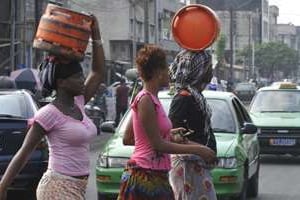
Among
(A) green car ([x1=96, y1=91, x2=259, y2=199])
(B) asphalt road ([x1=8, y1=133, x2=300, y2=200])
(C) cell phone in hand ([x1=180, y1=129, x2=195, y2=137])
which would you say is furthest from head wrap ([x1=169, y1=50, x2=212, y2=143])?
(B) asphalt road ([x1=8, y1=133, x2=300, y2=200])

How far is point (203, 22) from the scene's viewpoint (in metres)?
5.64

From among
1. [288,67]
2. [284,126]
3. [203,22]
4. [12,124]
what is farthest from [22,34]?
[288,67]

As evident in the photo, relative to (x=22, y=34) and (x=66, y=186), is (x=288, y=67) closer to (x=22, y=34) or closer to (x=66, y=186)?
(x=22, y=34)

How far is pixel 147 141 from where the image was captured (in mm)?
4918

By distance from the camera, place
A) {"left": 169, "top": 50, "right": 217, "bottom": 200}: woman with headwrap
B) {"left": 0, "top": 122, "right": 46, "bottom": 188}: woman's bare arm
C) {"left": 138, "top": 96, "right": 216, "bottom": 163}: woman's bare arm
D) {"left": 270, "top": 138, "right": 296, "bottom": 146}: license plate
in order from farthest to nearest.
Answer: {"left": 270, "top": 138, "right": 296, "bottom": 146}: license plate, {"left": 169, "top": 50, "right": 217, "bottom": 200}: woman with headwrap, {"left": 138, "top": 96, "right": 216, "bottom": 163}: woman's bare arm, {"left": 0, "top": 122, "right": 46, "bottom": 188}: woman's bare arm

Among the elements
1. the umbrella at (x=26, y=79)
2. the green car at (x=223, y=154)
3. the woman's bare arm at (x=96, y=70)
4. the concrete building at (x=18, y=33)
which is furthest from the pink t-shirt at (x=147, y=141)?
the concrete building at (x=18, y=33)

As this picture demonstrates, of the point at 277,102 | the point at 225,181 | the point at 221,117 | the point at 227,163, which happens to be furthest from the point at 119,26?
the point at 225,181

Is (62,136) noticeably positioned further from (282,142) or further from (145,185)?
(282,142)

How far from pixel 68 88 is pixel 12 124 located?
208 inches

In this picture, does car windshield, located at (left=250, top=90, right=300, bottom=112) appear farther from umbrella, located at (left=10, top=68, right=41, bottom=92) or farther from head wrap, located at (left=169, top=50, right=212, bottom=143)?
head wrap, located at (left=169, top=50, right=212, bottom=143)

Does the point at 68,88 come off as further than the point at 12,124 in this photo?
No

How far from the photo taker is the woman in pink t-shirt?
4.89 metres

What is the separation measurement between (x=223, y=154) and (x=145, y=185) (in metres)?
4.27

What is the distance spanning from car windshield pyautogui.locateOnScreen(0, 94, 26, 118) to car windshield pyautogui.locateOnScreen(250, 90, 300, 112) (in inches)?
296
